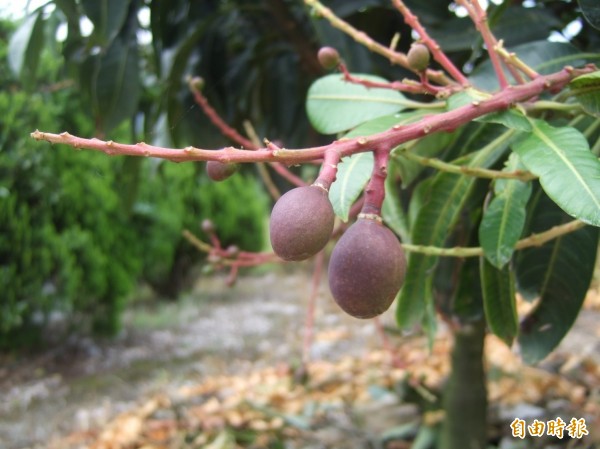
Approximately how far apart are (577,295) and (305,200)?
0.59 metres

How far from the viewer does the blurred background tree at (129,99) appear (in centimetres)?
115

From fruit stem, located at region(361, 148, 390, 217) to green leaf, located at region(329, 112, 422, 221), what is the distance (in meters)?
0.10

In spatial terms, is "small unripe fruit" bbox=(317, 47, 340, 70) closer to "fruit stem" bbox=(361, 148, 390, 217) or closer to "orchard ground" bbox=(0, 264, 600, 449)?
"fruit stem" bbox=(361, 148, 390, 217)

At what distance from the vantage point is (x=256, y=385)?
7.59ft

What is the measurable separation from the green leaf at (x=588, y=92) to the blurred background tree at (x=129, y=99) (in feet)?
0.94

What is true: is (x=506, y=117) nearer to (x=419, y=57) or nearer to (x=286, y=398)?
(x=419, y=57)

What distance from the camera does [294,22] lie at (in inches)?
55.9

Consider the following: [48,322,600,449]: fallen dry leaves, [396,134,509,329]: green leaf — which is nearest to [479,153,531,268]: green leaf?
[396,134,509,329]: green leaf

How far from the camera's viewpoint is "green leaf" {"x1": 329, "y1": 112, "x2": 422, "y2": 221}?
1.72ft

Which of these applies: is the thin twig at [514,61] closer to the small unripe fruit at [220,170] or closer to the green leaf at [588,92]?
the green leaf at [588,92]

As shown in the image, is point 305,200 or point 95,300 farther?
point 95,300

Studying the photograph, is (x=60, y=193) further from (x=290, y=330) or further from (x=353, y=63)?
(x=353, y=63)

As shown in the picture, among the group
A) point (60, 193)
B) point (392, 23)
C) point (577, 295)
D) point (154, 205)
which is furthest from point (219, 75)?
point (154, 205)

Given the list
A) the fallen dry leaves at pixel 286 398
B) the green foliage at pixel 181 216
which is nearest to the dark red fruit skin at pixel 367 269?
the fallen dry leaves at pixel 286 398
